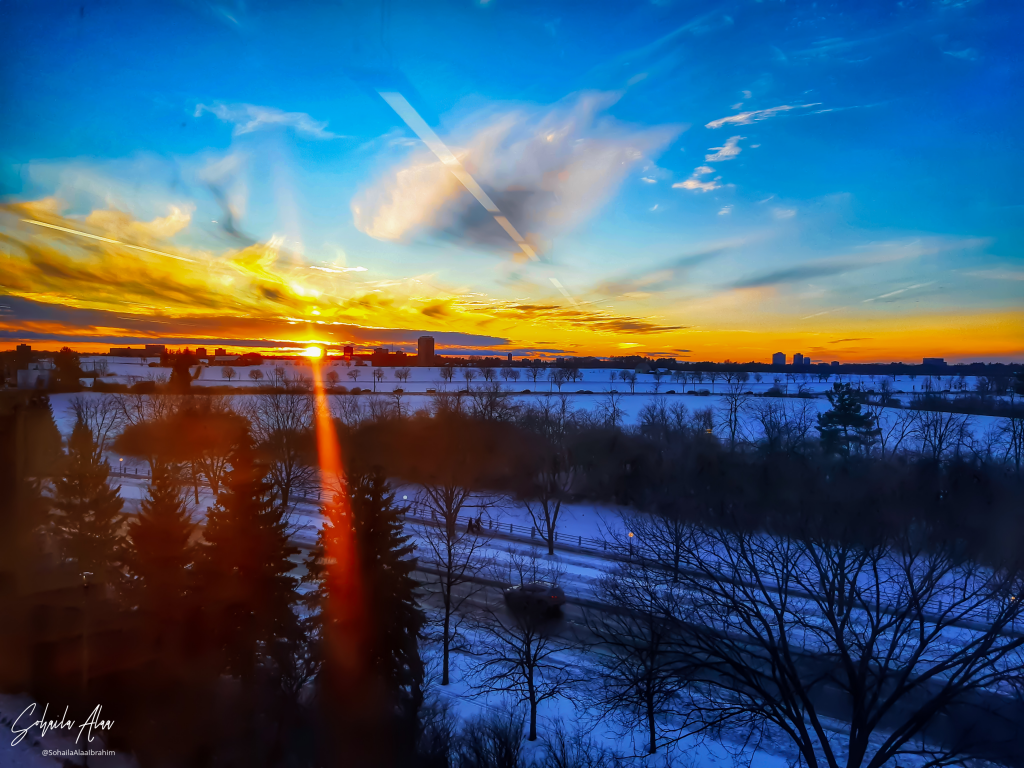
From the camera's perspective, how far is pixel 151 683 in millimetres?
7250

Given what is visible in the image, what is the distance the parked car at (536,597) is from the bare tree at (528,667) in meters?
0.31

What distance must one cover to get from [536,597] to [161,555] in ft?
27.3

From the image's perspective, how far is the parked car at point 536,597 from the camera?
1258 centimetres

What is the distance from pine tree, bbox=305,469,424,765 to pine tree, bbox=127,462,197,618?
213 cm

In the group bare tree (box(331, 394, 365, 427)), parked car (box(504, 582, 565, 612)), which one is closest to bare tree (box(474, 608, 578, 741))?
parked car (box(504, 582, 565, 612))

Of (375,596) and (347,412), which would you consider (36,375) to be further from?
(347,412)

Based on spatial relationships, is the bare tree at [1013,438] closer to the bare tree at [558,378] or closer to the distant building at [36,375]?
the distant building at [36,375]

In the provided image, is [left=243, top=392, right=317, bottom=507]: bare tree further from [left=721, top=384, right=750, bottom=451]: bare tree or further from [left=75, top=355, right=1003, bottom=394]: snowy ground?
[left=721, top=384, right=750, bottom=451]: bare tree

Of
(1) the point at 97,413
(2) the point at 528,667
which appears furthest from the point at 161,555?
(1) the point at 97,413

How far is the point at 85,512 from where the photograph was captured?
10875 millimetres

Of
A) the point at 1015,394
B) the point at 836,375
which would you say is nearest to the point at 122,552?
the point at 1015,394

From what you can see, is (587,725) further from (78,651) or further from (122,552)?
(122,552)

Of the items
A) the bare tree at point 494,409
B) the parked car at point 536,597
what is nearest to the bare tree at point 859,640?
the parked car at point 536,597

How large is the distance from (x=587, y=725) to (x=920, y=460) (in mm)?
19880
